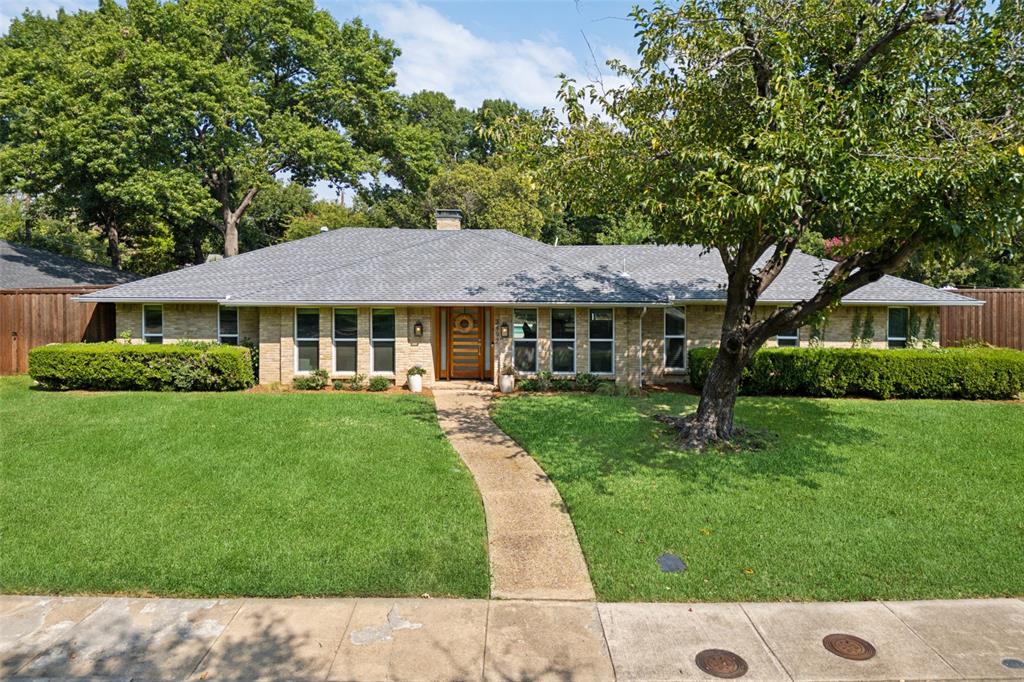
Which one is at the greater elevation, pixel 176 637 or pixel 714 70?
pixel 714 70

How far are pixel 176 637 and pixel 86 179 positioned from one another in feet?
79.7

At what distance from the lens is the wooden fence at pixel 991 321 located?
1719 cm

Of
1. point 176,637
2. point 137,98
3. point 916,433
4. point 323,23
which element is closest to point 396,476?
point 176,637

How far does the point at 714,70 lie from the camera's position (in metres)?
9.19

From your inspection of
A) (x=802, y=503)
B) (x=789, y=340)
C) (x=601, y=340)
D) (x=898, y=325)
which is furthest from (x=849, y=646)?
(x=898, y=325)

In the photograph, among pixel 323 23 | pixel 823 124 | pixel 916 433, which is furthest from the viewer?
pixel 323 23

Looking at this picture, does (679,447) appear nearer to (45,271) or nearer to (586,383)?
(586,383)

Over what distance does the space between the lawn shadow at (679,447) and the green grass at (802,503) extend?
0.13 feet

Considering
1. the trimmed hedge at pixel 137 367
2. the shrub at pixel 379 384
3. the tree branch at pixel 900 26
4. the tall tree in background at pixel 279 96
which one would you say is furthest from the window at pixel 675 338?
the tall tree in background at pixel 279 96

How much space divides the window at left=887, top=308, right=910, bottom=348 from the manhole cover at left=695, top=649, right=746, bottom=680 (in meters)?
14.8

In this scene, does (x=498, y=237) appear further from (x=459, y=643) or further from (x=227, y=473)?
(x=459, y=643)

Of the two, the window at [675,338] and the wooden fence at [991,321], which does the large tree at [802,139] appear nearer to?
the window at [675,338]

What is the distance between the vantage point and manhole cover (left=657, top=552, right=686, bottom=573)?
5.94 m

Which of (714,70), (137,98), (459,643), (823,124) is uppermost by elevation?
(137,98)
